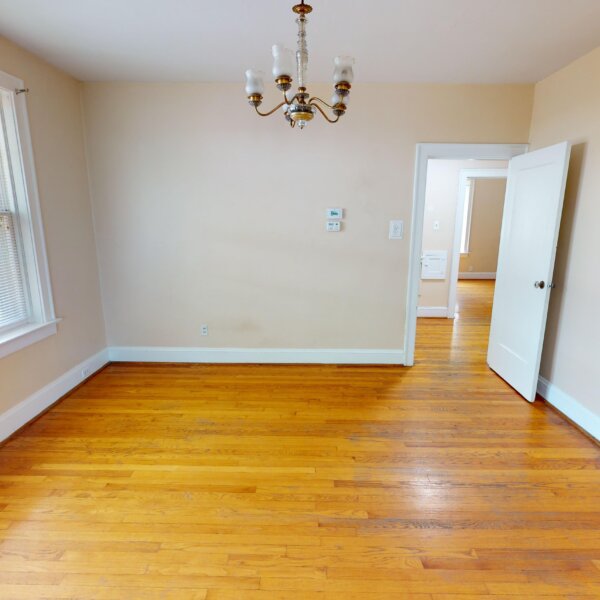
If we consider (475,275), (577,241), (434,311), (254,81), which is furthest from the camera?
(475,275)

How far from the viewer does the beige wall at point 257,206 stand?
10.7 ft

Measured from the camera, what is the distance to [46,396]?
2.87m

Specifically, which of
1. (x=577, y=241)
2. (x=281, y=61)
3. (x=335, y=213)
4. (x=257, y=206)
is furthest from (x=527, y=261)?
(x=281, y=61)

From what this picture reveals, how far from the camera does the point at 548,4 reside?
1971mm

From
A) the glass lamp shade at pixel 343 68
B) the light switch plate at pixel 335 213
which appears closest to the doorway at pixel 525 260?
the light switch plate at pixel 335 213

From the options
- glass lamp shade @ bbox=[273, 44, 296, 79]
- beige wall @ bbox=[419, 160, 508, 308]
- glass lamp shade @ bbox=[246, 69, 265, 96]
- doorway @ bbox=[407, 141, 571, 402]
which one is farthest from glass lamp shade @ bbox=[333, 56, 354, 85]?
beige wall @ bbox=[419, 160, 508, 308]

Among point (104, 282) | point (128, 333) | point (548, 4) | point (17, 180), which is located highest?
point (548, 4)

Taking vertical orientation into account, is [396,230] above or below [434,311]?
above

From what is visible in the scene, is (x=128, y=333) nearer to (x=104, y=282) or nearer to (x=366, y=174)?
(x=104, y=282)

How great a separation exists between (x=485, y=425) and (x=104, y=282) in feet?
11.8

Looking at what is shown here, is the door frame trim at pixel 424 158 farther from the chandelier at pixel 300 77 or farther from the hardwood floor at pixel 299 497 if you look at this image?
the chandelier at pixel 300 77

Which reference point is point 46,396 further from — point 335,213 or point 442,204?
point 442,204

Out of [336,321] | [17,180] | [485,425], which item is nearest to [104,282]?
[17,180]

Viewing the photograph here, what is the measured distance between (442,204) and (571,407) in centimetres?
331
